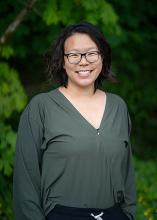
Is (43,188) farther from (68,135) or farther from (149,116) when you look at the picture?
(149,116)

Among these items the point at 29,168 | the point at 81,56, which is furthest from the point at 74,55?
the point at 29,168

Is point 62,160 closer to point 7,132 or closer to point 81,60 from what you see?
point 81,60

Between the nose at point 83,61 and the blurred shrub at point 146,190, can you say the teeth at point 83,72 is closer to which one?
the nose at point 83,61

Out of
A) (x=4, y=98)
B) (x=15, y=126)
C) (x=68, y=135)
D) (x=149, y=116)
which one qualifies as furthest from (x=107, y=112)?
(x=149, y=116)

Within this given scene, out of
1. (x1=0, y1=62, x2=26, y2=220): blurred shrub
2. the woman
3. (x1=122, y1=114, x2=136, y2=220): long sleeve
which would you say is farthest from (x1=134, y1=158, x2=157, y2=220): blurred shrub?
the woman

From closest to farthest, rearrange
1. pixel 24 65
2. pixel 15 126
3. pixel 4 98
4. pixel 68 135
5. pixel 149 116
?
pixel 68 135 < pixel 4 98 < pixel 15 126 < pixel 24 65 < pixel 149 116

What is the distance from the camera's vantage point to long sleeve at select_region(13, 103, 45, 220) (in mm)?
3053

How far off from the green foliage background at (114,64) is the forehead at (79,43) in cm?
188

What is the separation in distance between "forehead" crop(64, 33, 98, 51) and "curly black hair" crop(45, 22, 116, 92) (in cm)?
2

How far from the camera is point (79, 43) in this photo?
3.15 metres

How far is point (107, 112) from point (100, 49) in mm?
339

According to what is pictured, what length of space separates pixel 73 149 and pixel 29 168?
10.2 inches

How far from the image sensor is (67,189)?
3027mm

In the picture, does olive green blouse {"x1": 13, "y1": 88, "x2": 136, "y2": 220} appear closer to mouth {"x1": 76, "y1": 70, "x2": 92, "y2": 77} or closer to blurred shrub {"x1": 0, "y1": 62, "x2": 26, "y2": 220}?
mouth {"x1": 76, "y1": 70, "x2": 92, "y2": 77}
